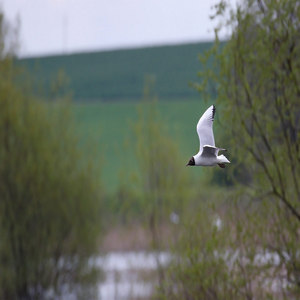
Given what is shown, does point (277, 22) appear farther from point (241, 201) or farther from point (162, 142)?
point (162, 142)

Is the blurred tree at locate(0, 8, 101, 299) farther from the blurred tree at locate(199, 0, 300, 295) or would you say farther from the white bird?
the white bird

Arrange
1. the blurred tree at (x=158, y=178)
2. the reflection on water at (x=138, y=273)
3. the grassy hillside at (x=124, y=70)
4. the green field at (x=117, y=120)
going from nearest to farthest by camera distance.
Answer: the reflection on water at (x=138, y=273) < the blurred tree at (x=158, y=178) < the green field at (x=117, y=120) < the grassy hillside at (x=124, y=70)

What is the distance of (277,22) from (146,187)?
992cm

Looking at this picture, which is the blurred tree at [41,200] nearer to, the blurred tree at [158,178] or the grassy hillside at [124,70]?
the blurred tree at [158,178]

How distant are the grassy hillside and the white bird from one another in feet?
132

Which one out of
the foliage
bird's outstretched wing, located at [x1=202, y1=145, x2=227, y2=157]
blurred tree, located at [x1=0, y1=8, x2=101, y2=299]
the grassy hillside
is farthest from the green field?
bird's outstretched wing, located at [x1=202, y1=145, x2=227, y2=157]

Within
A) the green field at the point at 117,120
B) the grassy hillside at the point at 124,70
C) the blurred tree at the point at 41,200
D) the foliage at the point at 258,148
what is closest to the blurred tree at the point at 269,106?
the foliage at the point at 258,148

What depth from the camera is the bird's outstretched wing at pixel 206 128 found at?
286 centimetres

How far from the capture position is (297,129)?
7605 millimetres

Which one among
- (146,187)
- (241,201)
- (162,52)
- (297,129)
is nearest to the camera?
(297,129)

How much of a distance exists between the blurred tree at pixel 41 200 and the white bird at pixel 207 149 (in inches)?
455

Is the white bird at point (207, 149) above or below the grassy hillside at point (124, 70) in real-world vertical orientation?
below

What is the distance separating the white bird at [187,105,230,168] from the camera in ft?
9.05

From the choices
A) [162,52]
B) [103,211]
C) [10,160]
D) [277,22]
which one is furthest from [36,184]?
[162,52]
